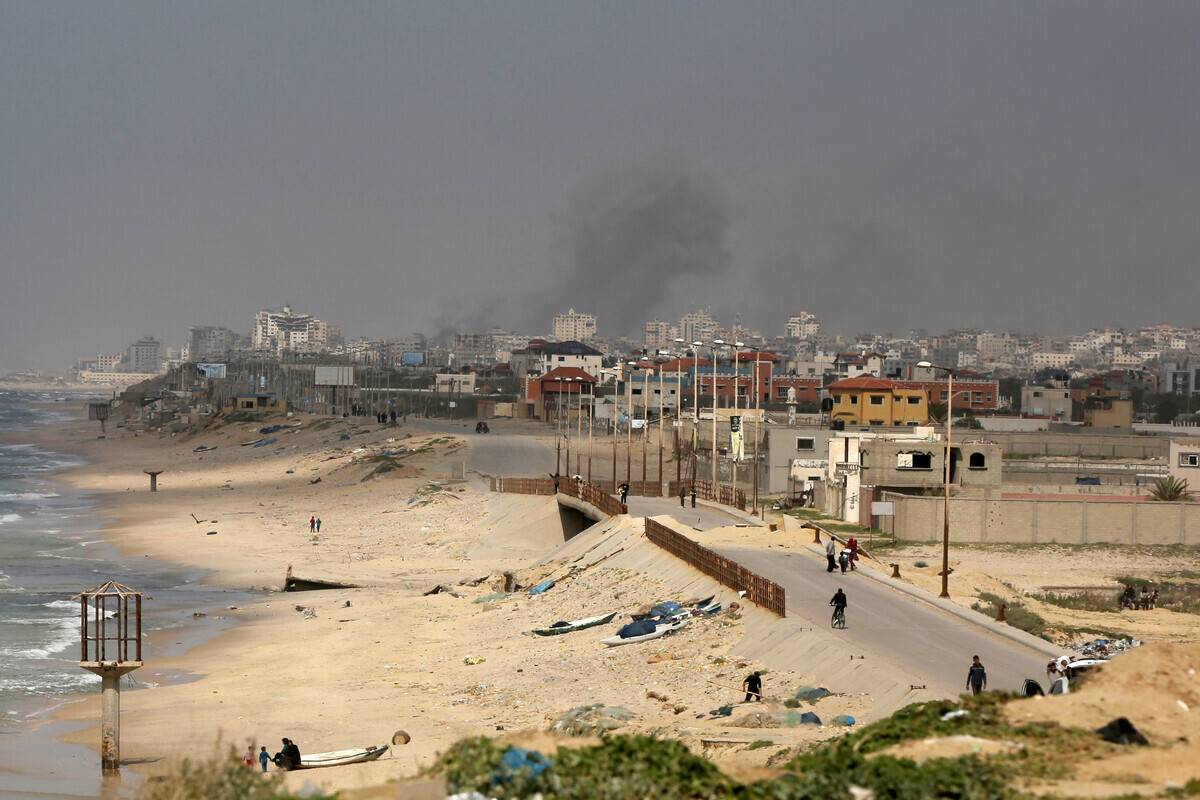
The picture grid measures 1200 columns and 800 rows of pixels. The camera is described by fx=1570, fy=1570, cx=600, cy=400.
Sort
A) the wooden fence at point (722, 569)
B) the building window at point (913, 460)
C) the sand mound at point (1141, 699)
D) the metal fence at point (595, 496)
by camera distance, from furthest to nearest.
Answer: the building window at point (913, 460)
the metal fence at point (595, 496)
the wooden fence at point (722, 569)
the sand mound at point (1141, 699)

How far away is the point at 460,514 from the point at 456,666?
37.0 metres

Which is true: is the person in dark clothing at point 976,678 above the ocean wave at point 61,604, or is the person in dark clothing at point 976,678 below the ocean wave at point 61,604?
above

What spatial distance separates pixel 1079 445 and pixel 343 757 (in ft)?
274

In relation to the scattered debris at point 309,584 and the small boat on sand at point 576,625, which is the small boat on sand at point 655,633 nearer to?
the small boat on sand at point 576,625

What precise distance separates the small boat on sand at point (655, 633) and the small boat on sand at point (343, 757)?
891 centimetres

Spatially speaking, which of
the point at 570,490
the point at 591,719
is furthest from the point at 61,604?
the point at 591,719

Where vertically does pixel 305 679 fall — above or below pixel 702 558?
below

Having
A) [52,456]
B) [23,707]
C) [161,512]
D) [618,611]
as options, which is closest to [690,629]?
[618,611]

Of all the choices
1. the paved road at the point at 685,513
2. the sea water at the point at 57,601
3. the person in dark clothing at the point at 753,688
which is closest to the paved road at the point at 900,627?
the paved road at the point at 685,513

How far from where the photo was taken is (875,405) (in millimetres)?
118812

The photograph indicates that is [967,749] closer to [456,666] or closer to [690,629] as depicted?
[690,629]

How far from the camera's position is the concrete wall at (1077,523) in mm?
58469

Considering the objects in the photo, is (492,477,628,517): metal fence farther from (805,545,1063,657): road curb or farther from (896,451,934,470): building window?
(805,545,1063,657): road curb

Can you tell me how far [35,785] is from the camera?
30.4 m
